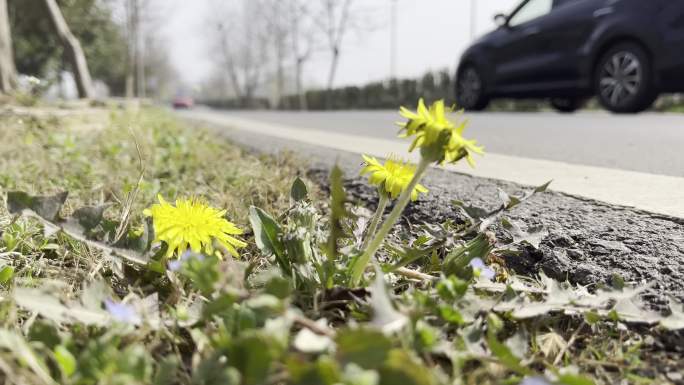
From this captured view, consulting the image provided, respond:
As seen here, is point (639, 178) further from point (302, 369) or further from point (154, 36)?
point (154, 36)

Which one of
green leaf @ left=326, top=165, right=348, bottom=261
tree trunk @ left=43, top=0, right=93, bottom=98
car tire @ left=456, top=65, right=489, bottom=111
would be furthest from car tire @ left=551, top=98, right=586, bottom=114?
green leaf @ left=326, top=165, right=348, bottom=261

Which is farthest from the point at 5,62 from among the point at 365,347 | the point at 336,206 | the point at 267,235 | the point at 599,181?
the point at 365,347

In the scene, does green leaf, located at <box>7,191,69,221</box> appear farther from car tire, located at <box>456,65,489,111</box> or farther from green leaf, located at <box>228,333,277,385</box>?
car tire, located at <box>456,65,489,111</box>

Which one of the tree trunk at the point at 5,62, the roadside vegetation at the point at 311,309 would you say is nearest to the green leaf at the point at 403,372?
the roadside vegetation at the point at 311,309

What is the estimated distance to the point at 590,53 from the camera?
20.1 ft

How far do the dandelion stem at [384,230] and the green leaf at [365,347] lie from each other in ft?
0.98

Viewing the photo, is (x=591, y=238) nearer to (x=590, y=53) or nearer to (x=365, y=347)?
(x=365, y=347)

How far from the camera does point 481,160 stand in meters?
2.56

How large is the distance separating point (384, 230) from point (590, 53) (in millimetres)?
6184

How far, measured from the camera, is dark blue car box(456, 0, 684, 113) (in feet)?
17.4

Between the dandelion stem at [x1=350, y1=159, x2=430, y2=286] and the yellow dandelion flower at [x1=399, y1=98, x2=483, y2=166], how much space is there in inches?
1.1

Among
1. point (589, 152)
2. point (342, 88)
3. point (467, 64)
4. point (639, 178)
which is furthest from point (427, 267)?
point (342, 88)

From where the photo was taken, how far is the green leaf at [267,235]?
3.34ft

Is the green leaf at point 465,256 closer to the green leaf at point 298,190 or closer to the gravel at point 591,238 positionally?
the gravel at point 591,238
